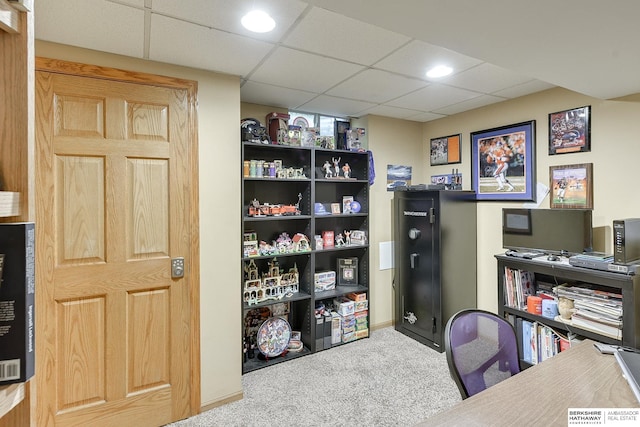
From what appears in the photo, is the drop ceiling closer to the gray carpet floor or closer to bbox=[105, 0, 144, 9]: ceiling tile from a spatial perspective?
bbox=[105, 0, 144, 9]: ceiling tile

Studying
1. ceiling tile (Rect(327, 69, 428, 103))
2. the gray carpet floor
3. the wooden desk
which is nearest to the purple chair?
the wooden desk

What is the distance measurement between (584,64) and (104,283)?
3.14 metres

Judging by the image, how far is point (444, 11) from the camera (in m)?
1.31

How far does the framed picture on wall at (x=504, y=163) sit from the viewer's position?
2.91 m

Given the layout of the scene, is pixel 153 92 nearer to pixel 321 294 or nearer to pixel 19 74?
pixel 19 74

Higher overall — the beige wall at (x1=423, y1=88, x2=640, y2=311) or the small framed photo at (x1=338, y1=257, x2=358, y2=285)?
the beige wall at (x1=423, y1=88, x2=640, y2=311)

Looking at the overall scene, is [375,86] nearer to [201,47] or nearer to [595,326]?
[201,47]

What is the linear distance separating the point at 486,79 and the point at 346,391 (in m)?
2.68

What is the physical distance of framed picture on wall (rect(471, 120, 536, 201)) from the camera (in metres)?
2.91

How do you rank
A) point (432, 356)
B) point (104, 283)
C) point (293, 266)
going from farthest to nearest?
point (293, 266)
point (432, 356)
point (104, 283)

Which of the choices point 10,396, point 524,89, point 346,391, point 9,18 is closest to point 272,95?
point 524,89

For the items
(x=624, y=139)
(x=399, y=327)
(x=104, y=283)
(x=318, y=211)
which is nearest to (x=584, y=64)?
(x=624, y=139)

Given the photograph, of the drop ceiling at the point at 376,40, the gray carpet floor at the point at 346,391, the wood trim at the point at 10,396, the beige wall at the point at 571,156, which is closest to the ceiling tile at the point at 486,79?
the drop ceiling at the point at 376,40

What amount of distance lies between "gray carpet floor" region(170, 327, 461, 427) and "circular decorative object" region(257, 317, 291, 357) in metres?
0.14
